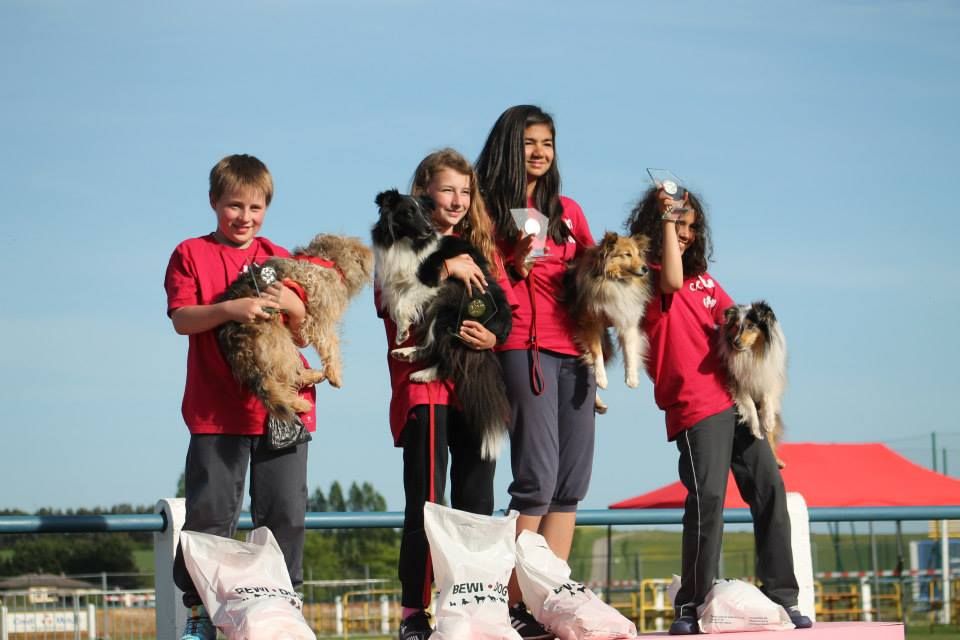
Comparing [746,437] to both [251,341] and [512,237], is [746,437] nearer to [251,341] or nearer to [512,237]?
[512,237]

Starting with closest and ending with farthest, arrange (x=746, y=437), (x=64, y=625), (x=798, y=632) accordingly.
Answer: (x=798, y=632), (x=746, y=437), (x=64, y=625)

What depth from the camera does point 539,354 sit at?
14.3 ft

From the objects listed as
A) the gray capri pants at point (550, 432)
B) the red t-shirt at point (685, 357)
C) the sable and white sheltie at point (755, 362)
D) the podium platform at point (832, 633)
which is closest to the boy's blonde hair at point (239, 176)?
the gray capri pants at point (550, 432)

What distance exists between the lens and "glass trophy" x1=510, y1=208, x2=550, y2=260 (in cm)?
430

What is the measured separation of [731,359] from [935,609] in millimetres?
13310

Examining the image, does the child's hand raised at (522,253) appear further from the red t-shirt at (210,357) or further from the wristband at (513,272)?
the red t-shirt at (210,357)

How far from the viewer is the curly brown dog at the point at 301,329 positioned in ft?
12.6

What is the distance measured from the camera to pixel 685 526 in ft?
15.2

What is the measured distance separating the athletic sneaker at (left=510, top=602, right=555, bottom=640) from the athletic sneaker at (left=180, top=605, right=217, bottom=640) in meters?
1.08

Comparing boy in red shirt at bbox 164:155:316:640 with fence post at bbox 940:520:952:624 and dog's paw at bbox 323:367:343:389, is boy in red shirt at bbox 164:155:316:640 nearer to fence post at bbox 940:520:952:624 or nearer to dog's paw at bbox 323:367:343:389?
dog's paw at bbox 323:367:343:389

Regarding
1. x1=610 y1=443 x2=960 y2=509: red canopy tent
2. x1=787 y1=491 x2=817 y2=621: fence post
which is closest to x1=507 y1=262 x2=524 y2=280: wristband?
x1=787 y1=491 x2=817 y2=621: fence post

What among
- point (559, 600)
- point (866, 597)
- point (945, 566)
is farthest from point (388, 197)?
point (945, 566)

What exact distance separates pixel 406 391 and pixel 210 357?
2.34 feet

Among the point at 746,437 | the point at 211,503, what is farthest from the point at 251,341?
the point at 746,437
